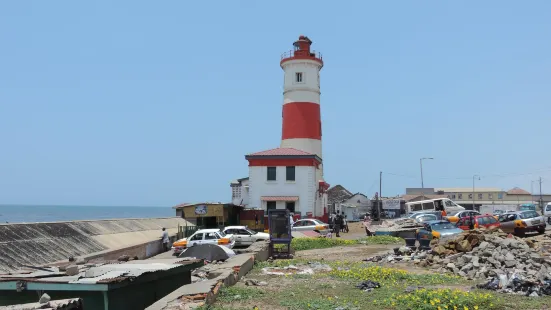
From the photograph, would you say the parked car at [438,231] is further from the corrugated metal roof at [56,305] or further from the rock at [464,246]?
the corrugated metal roof at [56,305]

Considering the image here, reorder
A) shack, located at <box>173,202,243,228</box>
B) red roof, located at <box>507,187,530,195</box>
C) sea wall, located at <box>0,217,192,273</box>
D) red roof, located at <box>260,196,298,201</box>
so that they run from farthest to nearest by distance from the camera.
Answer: red roof, located at <box>507,187,530,195</box>, red roof, located at <box>260,196,298,201</box>, shack, located at <box>173,202,243,228</box>, sea wall, located at <box>0,217,192,273</box>

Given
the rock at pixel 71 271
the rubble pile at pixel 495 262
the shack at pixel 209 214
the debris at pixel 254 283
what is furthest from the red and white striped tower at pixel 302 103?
the rock at pixel 71 271

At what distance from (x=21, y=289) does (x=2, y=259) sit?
901 cm

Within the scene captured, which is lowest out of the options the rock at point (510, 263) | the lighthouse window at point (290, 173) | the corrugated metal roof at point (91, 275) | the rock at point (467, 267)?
the rock at point (467, 267)

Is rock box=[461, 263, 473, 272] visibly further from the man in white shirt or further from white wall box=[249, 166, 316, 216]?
white wall box=[249, 166, 316, 216]

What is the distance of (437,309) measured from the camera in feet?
34.8

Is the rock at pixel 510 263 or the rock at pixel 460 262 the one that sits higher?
the rock at pixel 510 263

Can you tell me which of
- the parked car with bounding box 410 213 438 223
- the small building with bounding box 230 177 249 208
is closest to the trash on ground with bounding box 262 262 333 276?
the parked car with bounding box 410 213 438 223

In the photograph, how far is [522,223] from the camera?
104ft

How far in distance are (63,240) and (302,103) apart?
30.7 metres

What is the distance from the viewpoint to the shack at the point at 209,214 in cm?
4000

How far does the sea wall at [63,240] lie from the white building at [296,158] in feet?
49.0

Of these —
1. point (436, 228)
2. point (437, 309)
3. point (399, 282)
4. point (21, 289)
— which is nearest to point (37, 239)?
point (21, 289)

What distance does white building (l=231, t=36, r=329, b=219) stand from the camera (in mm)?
45781
